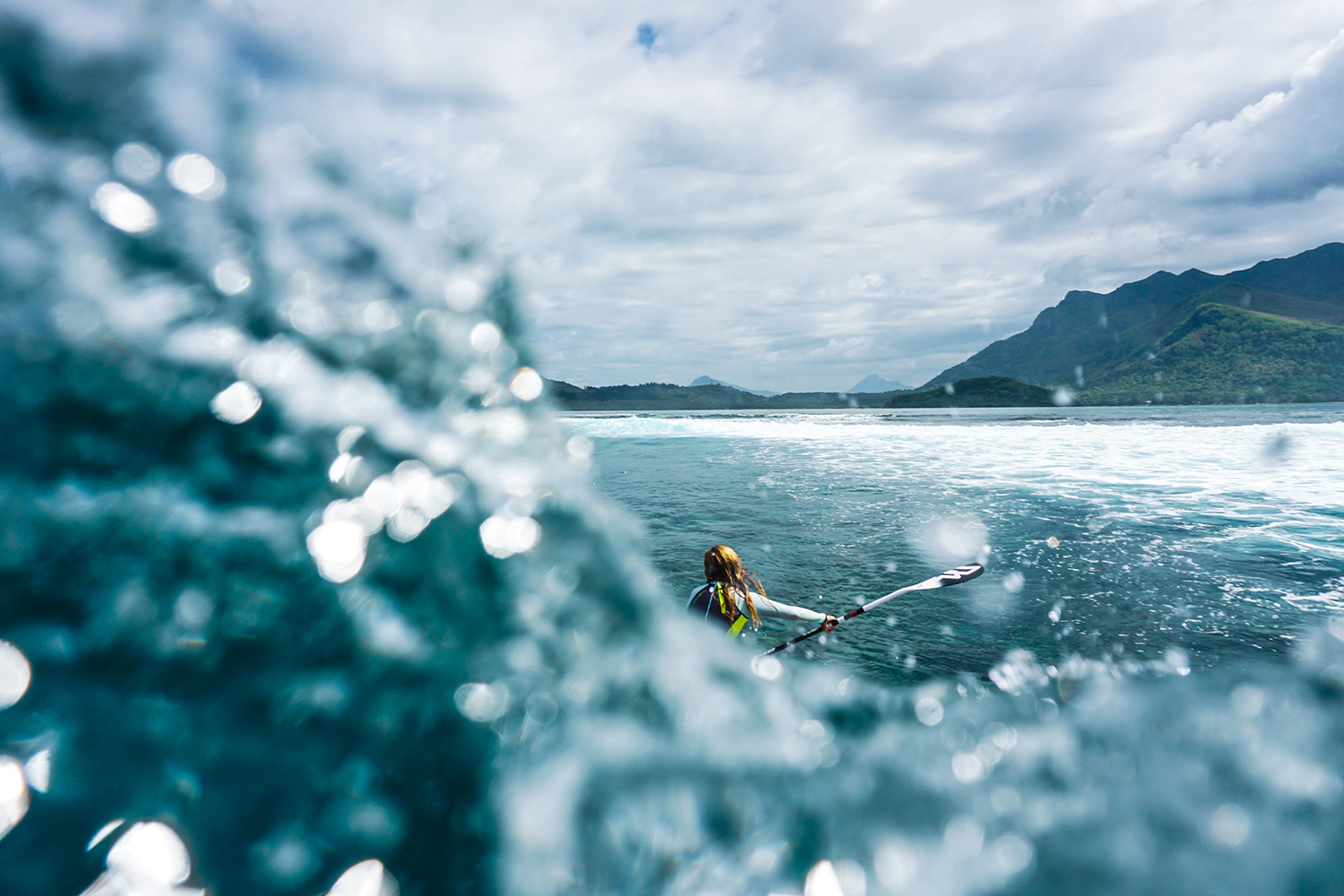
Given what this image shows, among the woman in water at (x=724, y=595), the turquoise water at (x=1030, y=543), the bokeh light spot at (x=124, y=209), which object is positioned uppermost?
the bokeh light spot at (x=124, y=209)

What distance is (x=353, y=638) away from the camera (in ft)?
6.68

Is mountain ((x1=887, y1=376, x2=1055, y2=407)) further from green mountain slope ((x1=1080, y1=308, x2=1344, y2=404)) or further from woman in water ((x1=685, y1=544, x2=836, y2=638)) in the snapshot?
woman in water ((x1=685, y1=544, x2=836, y2=638))

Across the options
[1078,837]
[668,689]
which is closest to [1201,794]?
[1078,837]

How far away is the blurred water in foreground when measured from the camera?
5.17 ft

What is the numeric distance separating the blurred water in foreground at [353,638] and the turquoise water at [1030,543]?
133 inches

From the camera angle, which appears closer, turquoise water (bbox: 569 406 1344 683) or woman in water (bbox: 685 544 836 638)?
woman in water (bbox: 685 544 836 638)

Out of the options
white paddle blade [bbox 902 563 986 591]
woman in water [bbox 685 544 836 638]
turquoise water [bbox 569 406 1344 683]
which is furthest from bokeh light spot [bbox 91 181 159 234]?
white paddle blade [bbox 902 563 986 591]

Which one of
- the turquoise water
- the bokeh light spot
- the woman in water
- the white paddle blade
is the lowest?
the turquoise water

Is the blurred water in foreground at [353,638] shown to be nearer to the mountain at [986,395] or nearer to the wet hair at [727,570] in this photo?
the wet hair at [727,570]

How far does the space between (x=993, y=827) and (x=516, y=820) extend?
2.26 meters

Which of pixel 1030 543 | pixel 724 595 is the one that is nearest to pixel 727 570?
pixel 724 595

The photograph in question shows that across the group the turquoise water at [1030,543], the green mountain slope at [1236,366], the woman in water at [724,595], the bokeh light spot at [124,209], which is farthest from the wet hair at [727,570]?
the green mountain slope at [1236,366]

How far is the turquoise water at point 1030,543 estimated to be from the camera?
21.9 ft

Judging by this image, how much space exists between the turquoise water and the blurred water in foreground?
338 centimetres
